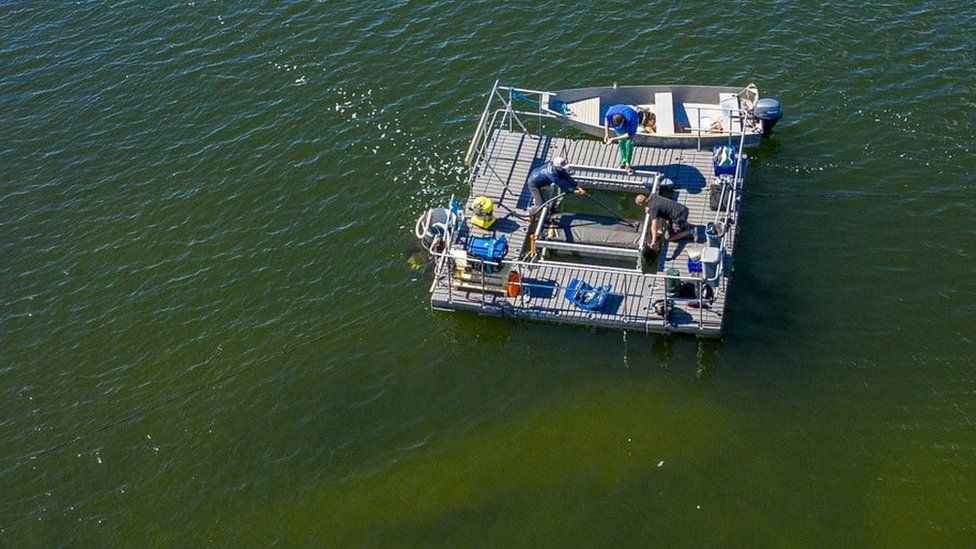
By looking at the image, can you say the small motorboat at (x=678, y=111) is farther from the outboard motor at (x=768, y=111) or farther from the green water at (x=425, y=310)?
the green water at (x=425, y=310)

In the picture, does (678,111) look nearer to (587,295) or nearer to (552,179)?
(552,179)

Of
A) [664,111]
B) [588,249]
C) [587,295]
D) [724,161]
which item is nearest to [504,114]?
[664,111]

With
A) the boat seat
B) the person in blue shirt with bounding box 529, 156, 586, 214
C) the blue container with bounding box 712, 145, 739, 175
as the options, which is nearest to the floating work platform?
the blue container with bounding box 712, 145, 739, 175

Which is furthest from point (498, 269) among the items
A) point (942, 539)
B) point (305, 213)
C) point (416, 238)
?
point (942, 539)

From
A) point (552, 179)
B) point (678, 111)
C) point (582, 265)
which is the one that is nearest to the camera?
point (582, 265)

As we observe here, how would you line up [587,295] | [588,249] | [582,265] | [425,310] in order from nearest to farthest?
[587,295] < [582,265] < [425,310] < [588,249]

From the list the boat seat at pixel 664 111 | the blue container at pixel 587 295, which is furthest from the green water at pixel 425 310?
the boat seat at pixel 664 111

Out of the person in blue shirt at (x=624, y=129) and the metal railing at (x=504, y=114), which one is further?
the metal railing at (x=504, y=114)
